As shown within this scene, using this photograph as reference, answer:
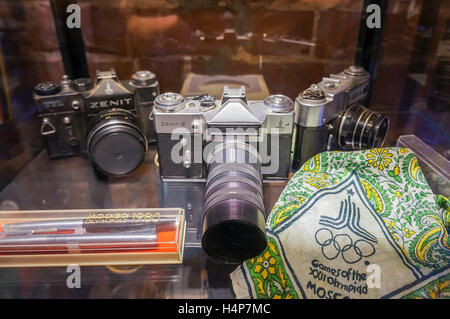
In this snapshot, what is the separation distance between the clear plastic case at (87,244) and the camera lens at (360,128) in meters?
0.40

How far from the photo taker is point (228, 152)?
61cm

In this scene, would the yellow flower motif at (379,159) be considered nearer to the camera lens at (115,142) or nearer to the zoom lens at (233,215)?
the zoom lens at (233,215)

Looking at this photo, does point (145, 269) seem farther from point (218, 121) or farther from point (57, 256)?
point (218, 121)

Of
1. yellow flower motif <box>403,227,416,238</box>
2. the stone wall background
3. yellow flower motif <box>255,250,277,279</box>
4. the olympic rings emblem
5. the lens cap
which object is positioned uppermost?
the stone wall background

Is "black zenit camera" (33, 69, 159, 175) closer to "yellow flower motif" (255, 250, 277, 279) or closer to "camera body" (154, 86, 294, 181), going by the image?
"camera body" (154, 86, 294, 181)

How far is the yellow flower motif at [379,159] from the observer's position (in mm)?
621

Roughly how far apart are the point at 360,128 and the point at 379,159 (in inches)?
4.5

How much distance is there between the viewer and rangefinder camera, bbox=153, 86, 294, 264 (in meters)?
0.51

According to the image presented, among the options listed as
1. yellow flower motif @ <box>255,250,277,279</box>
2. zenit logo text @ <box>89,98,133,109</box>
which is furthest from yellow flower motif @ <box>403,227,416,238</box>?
zenit logo text @ <box>89,98,133,109</box>

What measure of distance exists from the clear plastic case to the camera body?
17 centimetres

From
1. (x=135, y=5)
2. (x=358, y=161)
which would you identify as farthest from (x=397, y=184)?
(x=135, y=5)

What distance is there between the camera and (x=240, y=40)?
2.90 feet

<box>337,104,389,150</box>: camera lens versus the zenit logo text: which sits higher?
the zenit logo text
